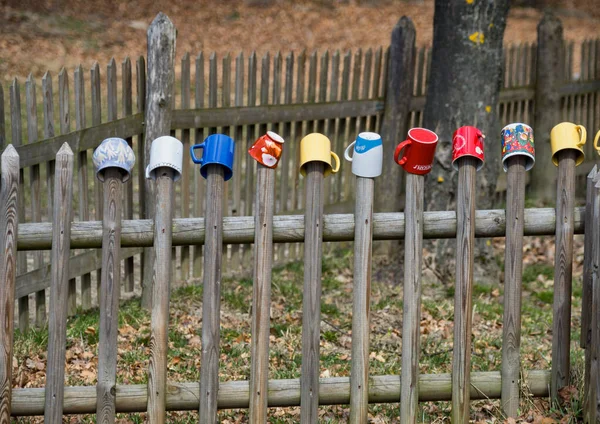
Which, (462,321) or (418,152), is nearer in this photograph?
(418,152)

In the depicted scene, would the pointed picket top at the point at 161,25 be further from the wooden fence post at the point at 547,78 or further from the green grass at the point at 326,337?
the wooden fence post at the point at 547,78

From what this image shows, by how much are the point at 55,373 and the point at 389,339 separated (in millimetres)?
2394

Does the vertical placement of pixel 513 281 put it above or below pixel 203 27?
below

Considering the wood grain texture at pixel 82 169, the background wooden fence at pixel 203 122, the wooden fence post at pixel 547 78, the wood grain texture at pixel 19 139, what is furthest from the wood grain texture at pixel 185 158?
the wooden fence post at pixel 547 78

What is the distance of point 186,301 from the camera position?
604cm

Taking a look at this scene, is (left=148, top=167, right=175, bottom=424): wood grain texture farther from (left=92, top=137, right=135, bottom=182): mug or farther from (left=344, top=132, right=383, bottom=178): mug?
(left=344, top=132, right=383, bottom=178): mug

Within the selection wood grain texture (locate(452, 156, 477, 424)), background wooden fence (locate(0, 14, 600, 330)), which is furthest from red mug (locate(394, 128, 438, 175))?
background wooden fence (locate(0, 14, 600, 330))

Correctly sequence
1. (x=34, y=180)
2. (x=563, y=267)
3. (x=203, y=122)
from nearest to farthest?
(x=563, y=267)
(x=34, y=180)
(x=203, y=122)

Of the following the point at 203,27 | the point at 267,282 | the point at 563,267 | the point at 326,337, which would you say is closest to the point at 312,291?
the point at 267,282

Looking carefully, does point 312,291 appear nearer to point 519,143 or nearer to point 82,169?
point 519,143

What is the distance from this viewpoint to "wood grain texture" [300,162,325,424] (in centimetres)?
375

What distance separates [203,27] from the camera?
15.7 m

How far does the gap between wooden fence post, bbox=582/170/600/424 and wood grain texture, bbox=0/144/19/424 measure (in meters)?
2.53

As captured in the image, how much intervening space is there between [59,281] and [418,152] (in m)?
1.65
